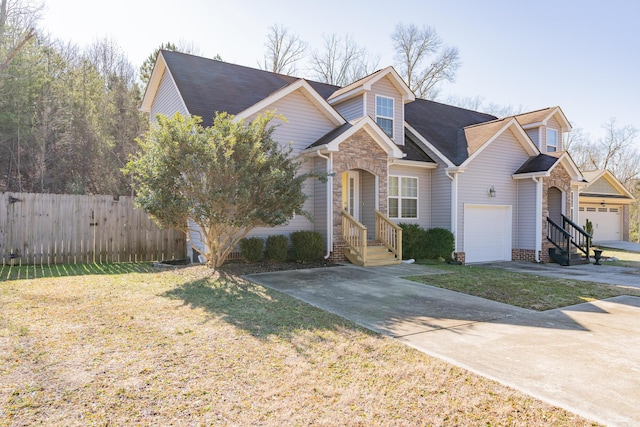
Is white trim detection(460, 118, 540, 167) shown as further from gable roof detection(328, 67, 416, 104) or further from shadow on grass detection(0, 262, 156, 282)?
shadow on grass detection(0, 262, 156, 282)

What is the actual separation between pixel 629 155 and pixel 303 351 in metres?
50.8

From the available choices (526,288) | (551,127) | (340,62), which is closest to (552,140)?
(551,127)

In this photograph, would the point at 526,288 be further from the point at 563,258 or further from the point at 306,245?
the point at 563,258

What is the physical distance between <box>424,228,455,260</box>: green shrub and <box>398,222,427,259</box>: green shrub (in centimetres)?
21

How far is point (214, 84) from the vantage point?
13.7 m

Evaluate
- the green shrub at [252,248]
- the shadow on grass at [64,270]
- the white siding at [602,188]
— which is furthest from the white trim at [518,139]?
the shadow on grass at [64,270]

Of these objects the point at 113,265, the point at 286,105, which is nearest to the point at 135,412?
the point at 113,265

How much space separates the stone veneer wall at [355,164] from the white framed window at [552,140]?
33.8ft

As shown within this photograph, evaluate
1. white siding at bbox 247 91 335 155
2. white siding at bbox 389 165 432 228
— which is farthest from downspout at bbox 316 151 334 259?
white siding at bbox 389 165 432 228

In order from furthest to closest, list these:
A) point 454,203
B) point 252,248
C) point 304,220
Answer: point 454,203, point 304,220, point 252,248

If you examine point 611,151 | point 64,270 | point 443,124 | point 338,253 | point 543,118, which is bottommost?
point 64,270

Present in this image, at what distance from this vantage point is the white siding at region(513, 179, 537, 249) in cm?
1573

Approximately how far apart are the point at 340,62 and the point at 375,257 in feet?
75.9

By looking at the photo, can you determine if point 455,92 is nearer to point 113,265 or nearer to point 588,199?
point 588,199
